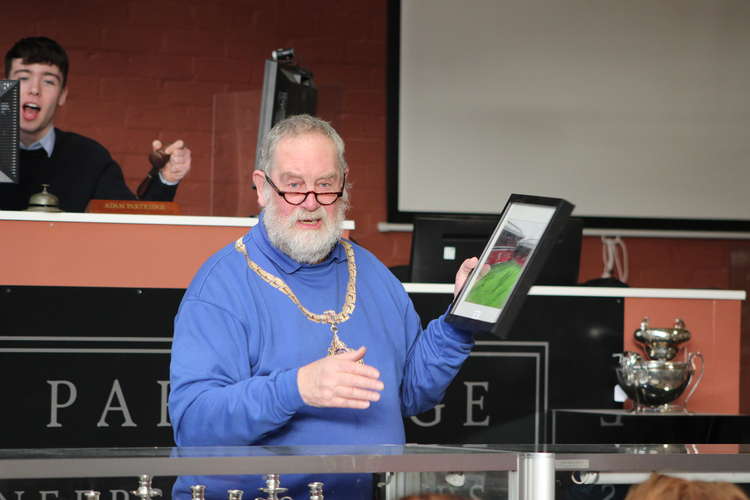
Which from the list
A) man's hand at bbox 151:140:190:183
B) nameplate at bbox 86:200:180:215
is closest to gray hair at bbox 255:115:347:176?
nameplate at bbox 86:200:180:215

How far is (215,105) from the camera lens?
3.89 metres

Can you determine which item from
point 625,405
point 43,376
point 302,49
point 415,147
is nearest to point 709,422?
point 625,405

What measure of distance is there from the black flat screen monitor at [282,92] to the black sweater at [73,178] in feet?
1.19

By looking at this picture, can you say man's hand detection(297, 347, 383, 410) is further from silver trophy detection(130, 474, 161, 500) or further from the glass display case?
silver trophy detection(130, 474, 161, 500)

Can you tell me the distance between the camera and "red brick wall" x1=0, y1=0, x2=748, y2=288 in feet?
15.1

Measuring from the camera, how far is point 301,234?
1814 mm

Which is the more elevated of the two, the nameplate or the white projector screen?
the white projector screen

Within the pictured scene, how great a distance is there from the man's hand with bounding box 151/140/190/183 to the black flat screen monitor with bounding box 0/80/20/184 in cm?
44

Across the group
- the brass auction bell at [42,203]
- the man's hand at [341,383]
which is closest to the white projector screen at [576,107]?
the brass auction bell at [42,203]

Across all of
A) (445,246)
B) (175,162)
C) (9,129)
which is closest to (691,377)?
(445,246)

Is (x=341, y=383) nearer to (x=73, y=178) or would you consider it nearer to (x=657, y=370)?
(x=657, y=370)

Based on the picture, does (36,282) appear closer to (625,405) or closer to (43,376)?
(43,376)

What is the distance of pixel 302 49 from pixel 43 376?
246cm

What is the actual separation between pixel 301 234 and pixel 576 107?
3.48 meters
